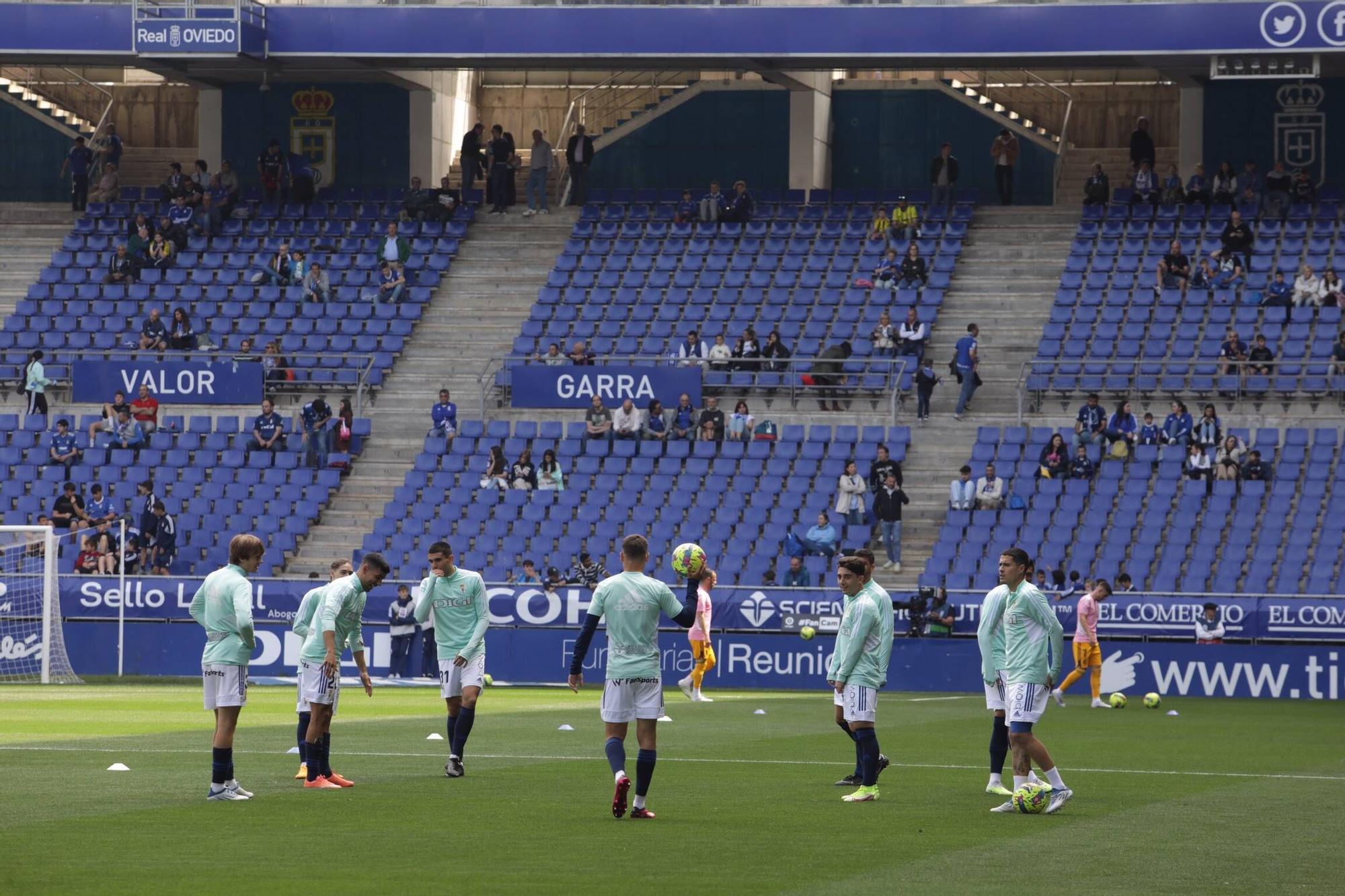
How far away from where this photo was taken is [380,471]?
39.4 m

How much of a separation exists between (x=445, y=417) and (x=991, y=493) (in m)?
10.4

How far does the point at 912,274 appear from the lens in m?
41.7

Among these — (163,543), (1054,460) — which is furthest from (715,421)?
(163,543)

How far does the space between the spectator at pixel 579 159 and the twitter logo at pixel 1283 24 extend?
1467cm

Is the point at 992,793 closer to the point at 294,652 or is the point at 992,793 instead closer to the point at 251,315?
the point at 294,652

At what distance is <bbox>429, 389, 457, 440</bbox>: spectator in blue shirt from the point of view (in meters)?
39.1

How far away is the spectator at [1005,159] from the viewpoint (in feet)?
148

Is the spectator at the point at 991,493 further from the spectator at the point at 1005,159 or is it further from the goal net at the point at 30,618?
the goal net at the point at 30,618

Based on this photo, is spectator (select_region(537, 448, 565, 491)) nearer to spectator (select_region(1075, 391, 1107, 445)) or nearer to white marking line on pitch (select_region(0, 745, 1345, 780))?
spectator (select_region(1075, 391, 1107, 445))

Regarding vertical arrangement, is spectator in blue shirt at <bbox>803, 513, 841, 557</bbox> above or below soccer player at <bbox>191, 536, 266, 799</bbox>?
below

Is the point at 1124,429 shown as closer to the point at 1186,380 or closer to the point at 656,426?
the point at 1186,380

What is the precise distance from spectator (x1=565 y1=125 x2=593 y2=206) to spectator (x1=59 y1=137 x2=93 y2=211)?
1093cm

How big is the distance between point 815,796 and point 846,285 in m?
27.4

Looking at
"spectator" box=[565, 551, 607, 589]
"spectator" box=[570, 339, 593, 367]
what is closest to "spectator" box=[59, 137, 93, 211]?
"spectator" box=[570, 339, 593, 367]
